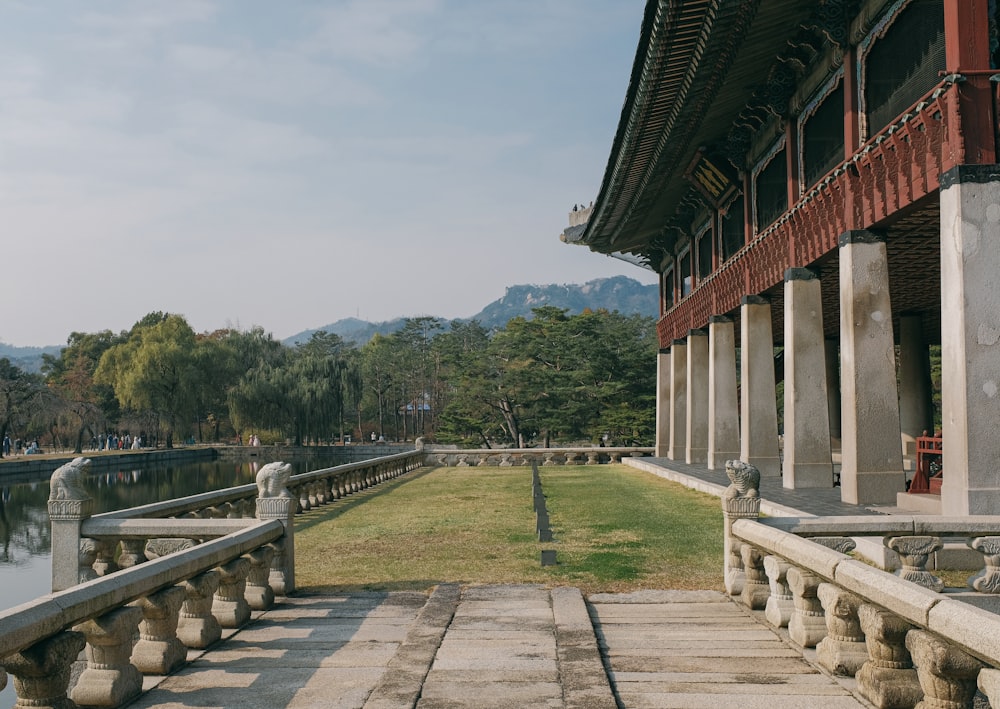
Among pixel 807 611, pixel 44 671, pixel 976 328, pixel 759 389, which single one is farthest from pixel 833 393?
pixel 44 671

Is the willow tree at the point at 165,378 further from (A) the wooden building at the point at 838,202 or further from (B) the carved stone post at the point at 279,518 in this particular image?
(B) the carved stone post at the point at 279,518

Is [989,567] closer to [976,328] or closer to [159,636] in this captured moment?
[976,328]

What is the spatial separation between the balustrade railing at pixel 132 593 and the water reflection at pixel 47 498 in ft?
1.72

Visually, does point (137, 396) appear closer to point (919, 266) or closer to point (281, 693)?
point (919, 266)

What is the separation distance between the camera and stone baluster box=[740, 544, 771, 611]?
283 inches

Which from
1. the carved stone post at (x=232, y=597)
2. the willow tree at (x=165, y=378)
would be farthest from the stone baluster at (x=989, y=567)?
the willow tree at (x=165, y=378)

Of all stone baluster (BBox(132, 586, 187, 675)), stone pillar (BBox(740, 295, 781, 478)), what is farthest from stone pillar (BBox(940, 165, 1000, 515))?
stone pillar (BBox(740, 295, 781, 478))

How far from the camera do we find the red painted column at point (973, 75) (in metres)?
10.2

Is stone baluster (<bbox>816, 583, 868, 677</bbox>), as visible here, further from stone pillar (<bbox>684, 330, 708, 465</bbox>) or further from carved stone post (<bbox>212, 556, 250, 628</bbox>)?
stone pillar (<bbox>684, 330, 708, 465</bbox>)

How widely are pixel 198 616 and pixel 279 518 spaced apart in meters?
1.97

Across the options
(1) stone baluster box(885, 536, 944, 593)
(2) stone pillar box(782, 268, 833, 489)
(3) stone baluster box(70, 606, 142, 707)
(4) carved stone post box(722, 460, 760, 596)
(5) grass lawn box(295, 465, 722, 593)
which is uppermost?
(2) stone pillar box(782, 268, 833, 489)

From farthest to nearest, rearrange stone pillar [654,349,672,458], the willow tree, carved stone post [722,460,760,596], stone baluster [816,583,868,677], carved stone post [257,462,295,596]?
the willow tree, stone pillar [654,349,672,458], carved stone post [257,462,295,596], carved stone post [722,460,760,596], stone baluster [816,583,868,677]

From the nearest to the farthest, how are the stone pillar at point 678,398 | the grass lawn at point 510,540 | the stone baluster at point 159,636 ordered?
the stone baluster at point 159,636 < the grass lawn at point 510,540 < the stone pillar at point 678,398

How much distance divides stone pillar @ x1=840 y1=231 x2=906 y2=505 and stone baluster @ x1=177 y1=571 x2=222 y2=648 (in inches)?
401
